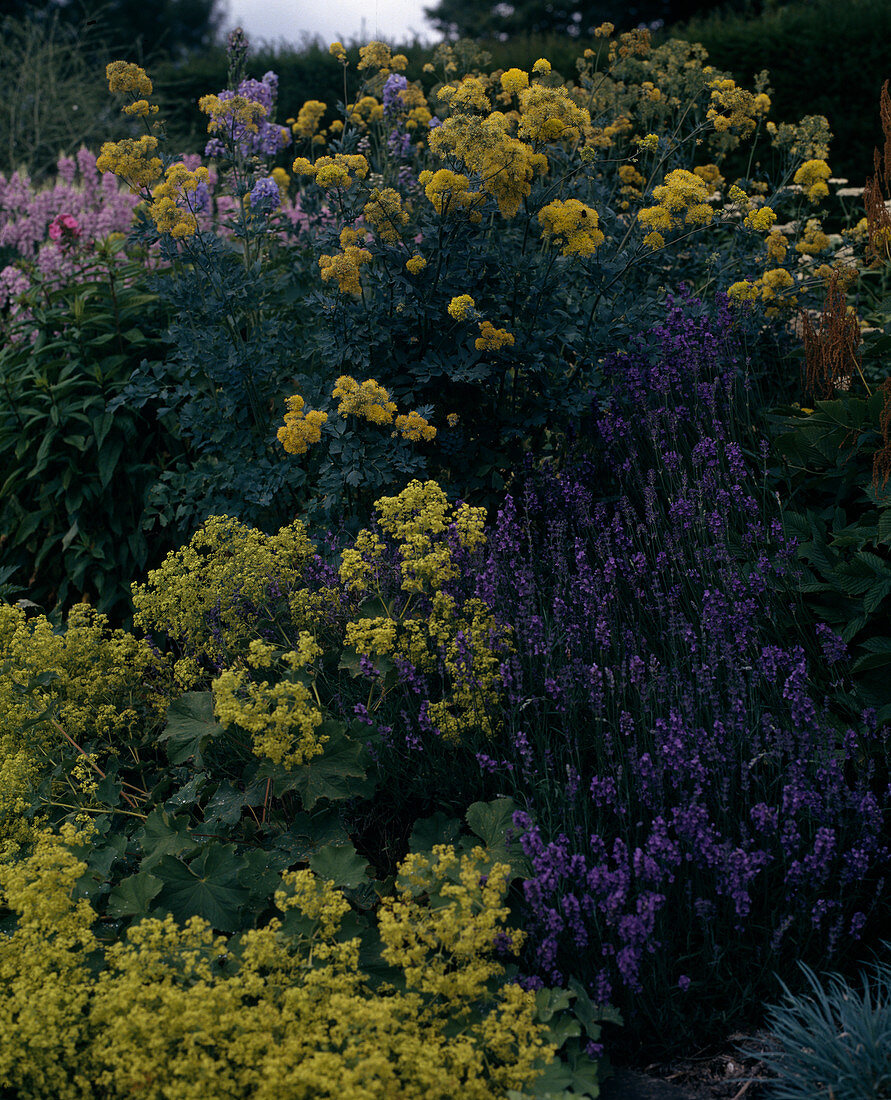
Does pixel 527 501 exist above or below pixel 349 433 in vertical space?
below

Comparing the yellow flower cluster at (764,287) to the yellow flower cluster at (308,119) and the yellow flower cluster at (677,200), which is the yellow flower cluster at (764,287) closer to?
the yellow flower cluster at (677,200)

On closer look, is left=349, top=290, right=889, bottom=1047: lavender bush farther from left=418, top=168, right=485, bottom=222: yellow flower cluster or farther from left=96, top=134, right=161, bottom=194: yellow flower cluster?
left=96, top=134, right=161, bottom=194: yellow flower cluster

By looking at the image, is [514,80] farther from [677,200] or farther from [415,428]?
[415,428]

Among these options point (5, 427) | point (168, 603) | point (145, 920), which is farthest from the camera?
point (5, 427)

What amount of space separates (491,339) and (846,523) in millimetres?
1449

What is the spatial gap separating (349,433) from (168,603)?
914 millimetres

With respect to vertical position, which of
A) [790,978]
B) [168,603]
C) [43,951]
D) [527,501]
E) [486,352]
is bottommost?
[790,978]

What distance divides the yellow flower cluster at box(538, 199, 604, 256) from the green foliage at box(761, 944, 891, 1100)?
8.11ft

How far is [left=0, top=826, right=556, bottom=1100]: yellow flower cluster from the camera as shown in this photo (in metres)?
1.71

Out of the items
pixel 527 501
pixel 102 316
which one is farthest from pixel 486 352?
pixel 102 316

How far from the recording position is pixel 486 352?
3.57 m

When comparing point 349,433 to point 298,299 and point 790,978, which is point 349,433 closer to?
point 298,299

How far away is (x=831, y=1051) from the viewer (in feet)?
6.09

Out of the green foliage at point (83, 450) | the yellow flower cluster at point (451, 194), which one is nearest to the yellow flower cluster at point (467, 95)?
the yellow flower cluster at point (451, 194)
